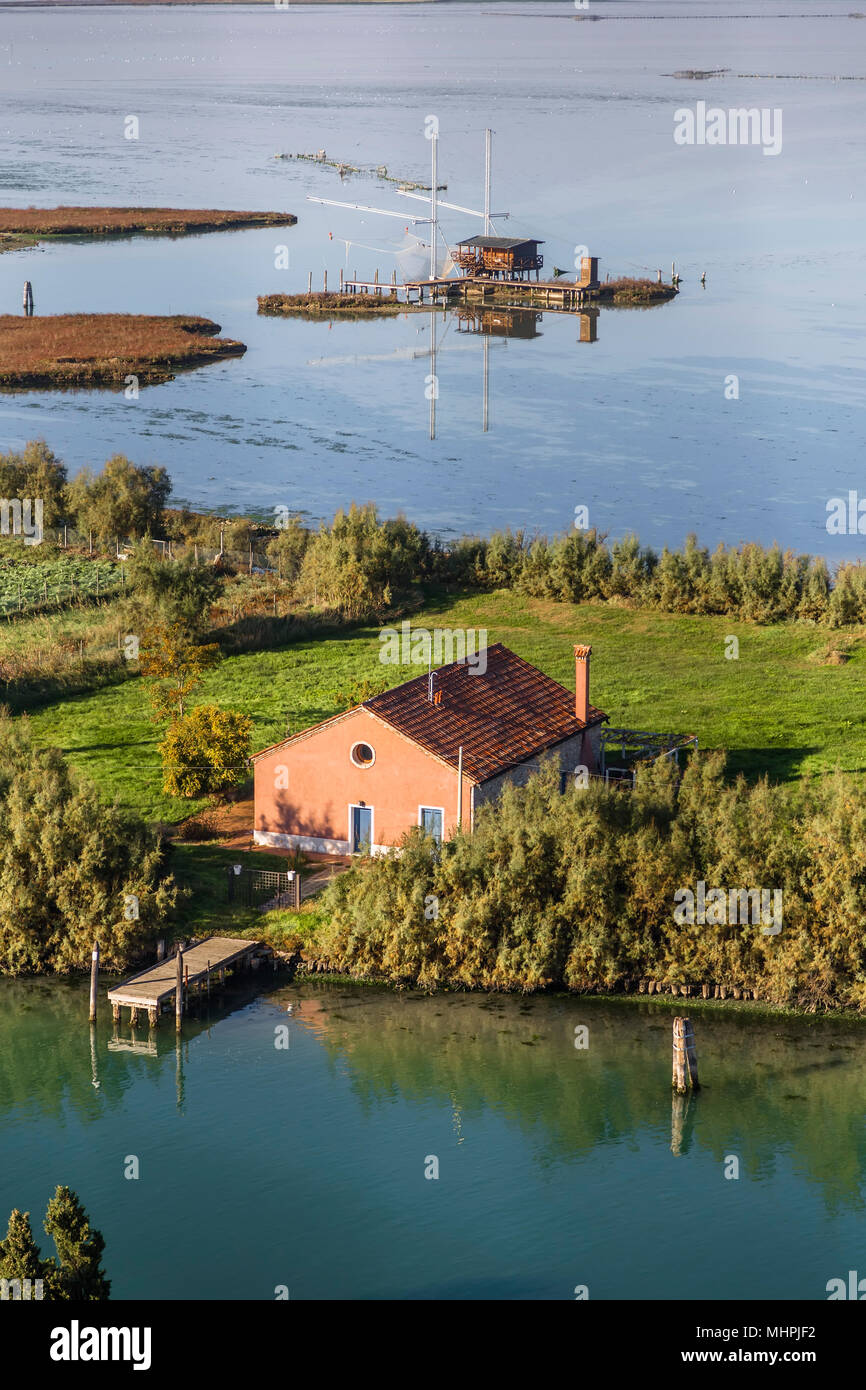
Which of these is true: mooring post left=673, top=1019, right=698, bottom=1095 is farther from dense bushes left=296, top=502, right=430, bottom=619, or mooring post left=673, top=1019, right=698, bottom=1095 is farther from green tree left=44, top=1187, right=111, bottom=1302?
dense bushes left=296, top=502, right=430, bottom=619

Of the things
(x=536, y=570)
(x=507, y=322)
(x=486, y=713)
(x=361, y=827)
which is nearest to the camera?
(x=361, y=827)

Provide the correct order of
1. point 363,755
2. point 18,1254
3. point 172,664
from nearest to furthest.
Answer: point 18,1254, point 363,755, point 172,664

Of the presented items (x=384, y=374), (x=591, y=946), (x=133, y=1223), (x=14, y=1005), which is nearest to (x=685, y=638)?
(x=591, y=946)

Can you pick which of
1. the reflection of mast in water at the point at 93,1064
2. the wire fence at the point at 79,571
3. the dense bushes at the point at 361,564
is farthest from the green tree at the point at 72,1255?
the wire fence at the point at 79,571

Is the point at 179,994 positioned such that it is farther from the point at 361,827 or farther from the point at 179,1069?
the point at 361,827

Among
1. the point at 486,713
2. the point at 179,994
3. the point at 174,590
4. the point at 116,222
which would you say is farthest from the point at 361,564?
the point at 116,222

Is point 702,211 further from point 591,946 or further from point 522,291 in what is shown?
point 591,946

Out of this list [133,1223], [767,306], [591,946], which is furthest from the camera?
[767,306]
